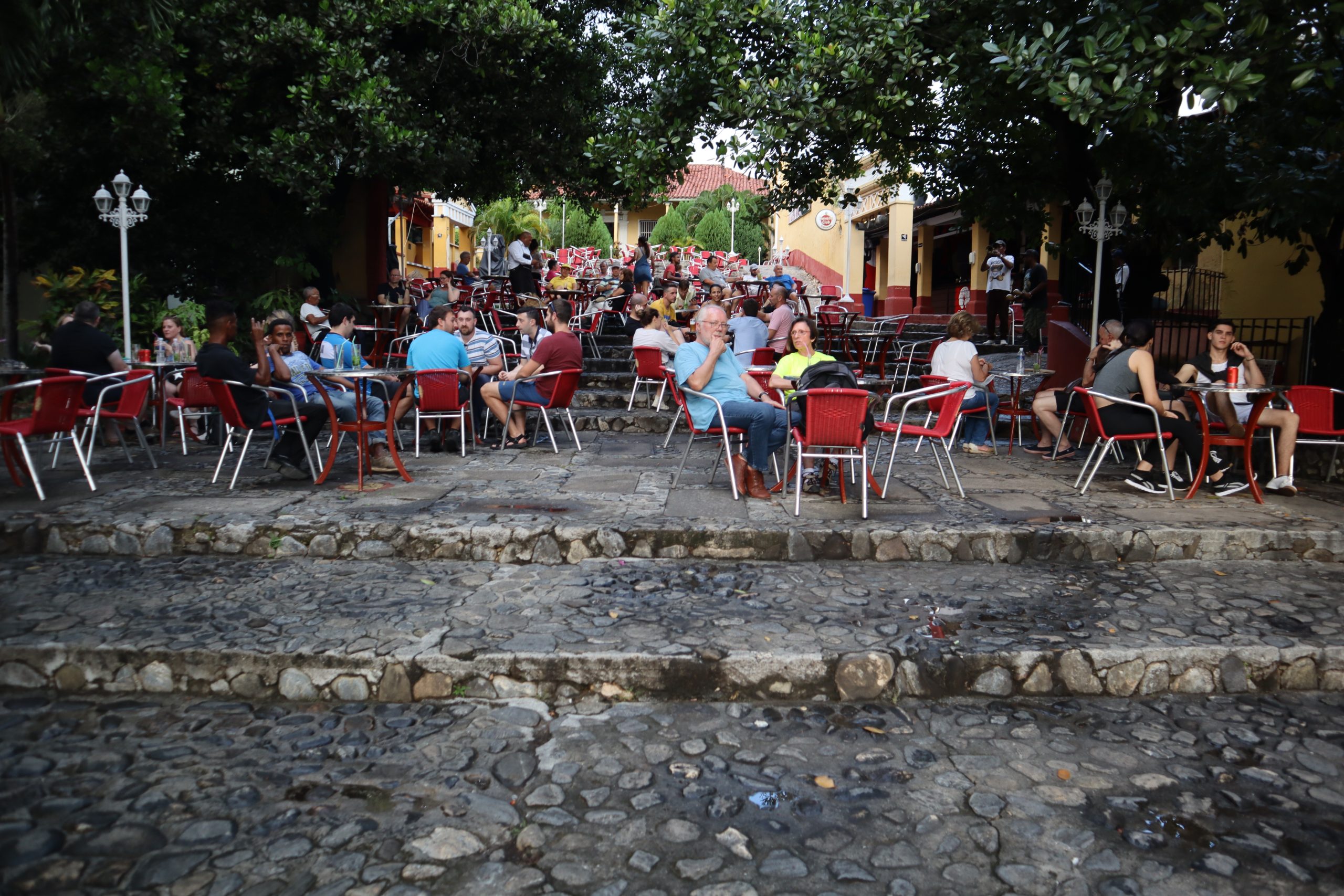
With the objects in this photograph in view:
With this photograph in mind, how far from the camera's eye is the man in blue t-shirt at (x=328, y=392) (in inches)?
287

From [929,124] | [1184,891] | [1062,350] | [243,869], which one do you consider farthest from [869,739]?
[929,124]

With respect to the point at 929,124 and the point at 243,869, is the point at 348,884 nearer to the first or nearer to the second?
the point at 243,869

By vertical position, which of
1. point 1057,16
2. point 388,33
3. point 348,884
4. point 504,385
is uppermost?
point 388,33

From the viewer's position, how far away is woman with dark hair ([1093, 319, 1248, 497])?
6.96 meters

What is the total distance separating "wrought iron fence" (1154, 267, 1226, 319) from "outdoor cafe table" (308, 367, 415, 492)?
1054cm

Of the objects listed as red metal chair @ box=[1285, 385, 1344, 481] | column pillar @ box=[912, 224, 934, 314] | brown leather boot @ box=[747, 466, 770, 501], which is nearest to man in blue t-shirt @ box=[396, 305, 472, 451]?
brown leather boot @ box=[747, 466, 770, 501]

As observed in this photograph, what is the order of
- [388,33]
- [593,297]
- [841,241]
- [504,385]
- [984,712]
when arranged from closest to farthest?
[984,712] < [504,385] < [388,33] < [593,297] < [841,241]

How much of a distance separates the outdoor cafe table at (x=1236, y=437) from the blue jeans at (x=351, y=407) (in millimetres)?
5652

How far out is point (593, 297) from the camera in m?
17.0

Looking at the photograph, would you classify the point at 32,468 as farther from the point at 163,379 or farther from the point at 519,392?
the point at 519,392

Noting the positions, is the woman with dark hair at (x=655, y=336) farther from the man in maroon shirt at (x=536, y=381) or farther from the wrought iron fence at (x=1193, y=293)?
the wrought iron fence at (x=1193, y=293)

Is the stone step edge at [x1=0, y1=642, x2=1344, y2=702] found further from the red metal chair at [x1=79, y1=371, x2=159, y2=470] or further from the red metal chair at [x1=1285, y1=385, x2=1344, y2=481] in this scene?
the red metal chair at [x1=1285, y1=385, x2=1344, y2=481]

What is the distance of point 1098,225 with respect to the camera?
1036 cm

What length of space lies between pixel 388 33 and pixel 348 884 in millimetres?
10961
